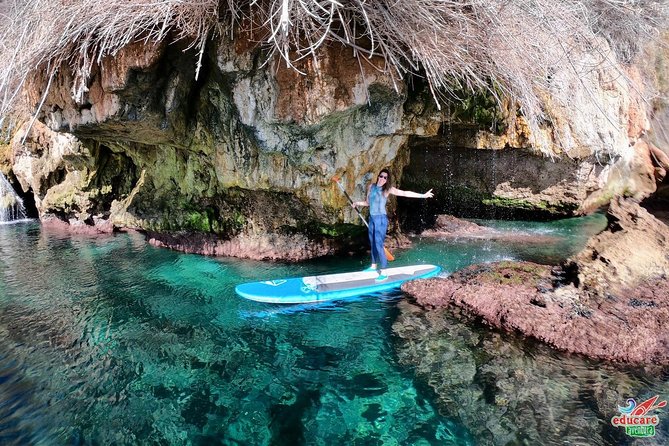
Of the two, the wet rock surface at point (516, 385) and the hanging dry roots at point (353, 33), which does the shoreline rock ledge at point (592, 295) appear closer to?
the wet rock surface at point (516, 385)

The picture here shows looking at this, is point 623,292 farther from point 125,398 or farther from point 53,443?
point 53,443

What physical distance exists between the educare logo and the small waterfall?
17757mm

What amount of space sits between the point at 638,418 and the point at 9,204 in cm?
1807

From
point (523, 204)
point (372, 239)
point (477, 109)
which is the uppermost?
point (477, 109)

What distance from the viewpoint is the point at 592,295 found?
19.7 ft

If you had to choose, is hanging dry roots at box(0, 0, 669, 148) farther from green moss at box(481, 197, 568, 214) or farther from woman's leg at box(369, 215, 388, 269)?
green moss at box(481, 197, 568, 214)

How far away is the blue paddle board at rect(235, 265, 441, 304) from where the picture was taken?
702 cm

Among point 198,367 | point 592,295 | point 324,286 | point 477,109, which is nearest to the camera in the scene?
point 198,367

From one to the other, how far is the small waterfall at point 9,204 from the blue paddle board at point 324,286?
39.9 ft

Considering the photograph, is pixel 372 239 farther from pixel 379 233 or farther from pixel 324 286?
pixel 324 286

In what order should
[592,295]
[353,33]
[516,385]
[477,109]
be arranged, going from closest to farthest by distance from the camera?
[516,385]
[592,295]
[353,33]
[477,109]

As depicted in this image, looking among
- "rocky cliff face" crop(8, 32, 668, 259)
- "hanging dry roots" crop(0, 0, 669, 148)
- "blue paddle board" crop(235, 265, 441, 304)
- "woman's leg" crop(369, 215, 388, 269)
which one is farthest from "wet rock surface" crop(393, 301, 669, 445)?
"hanging dry roots" crop(0, 0, 669, 148)

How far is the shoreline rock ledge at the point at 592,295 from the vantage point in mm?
5180

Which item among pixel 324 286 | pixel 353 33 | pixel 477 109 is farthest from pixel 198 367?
pixel 477 109
